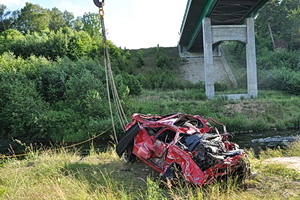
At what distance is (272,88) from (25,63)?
88.0 ft

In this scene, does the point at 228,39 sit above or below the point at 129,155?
above

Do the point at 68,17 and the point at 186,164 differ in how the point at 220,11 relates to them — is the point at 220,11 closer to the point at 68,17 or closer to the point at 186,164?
the point at 186,164

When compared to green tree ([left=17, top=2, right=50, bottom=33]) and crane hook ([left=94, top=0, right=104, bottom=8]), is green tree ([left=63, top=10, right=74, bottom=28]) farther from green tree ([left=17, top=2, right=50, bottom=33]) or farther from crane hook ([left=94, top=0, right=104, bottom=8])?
crane hook ([left=94, top=0, right=104, bottom=8])

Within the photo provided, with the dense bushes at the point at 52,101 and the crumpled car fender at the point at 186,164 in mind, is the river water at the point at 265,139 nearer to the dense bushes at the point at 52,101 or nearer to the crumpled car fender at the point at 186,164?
the crumpled car fender at the point at 186,164

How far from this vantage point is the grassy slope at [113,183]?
4176mm

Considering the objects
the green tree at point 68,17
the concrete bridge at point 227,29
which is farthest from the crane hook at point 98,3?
the green tree at point 68,17

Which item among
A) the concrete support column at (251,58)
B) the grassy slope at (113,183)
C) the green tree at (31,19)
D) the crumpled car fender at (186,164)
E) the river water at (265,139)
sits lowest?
the river water at (265,139)

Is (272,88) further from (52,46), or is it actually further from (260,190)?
(52,46)

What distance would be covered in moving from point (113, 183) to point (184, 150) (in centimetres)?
168

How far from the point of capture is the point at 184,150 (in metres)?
4.88

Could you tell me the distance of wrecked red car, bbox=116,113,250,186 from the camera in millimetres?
4547

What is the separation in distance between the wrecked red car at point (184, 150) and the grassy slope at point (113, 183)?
0.28m

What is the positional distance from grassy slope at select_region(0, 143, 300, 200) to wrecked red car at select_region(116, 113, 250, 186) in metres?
0.28

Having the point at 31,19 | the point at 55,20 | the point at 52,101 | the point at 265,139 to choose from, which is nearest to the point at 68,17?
the point at 55,20
